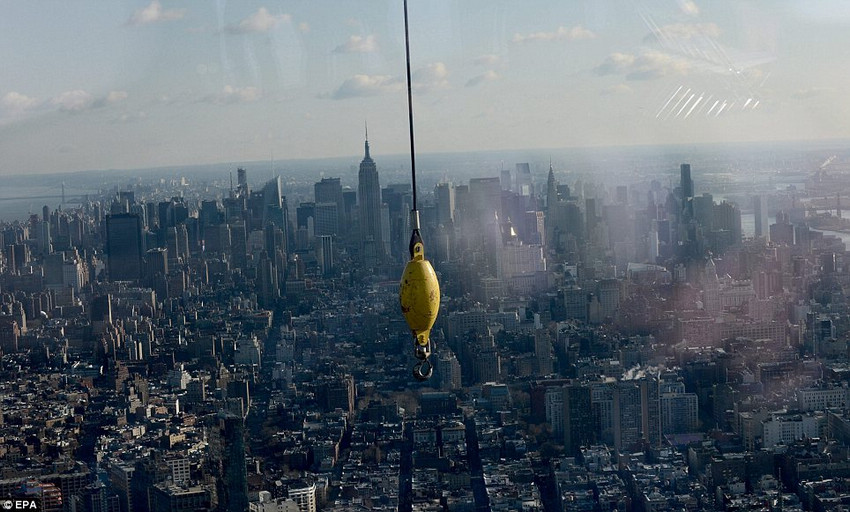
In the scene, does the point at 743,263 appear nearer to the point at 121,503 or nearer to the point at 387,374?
the point at 387,374

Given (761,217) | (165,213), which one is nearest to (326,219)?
(165,213)

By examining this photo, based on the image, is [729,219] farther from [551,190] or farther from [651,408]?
[651,408]

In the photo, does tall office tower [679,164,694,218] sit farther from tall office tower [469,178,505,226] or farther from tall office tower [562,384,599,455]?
tall office tower [562,384,599,455]

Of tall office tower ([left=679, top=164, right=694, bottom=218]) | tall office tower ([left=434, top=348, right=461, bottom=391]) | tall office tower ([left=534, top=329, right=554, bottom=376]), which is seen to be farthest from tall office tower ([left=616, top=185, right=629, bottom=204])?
tall office tower ([left=434, top=348, right=461, bottom=391])

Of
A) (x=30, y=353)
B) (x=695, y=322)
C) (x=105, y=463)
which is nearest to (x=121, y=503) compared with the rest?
(x=105, y=463)

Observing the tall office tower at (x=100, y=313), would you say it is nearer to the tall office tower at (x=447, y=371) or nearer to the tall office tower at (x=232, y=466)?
the tall office tower at (x=232, y=466)

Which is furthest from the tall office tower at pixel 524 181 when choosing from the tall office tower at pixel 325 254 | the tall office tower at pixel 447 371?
the tall office tower at pixel 325 254
